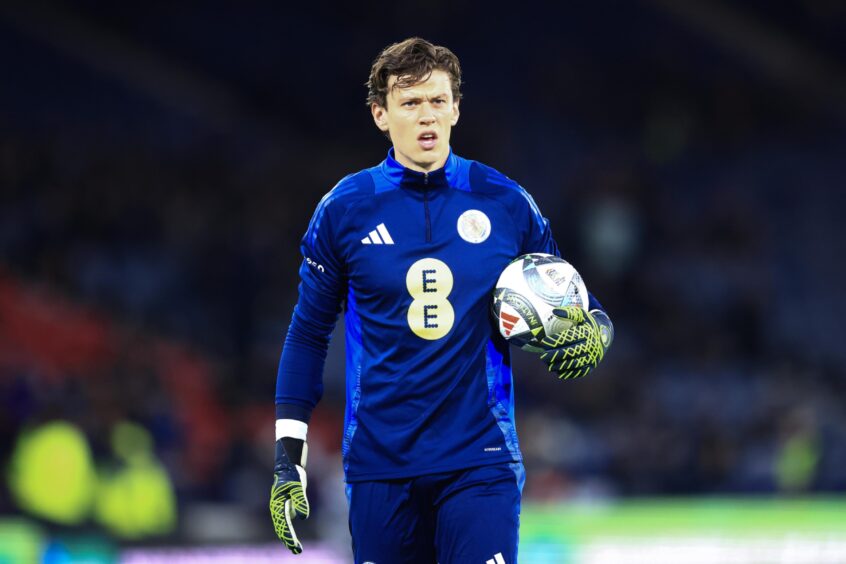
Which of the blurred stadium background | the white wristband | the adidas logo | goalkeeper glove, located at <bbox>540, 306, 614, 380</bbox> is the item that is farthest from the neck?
the blurred stadium background

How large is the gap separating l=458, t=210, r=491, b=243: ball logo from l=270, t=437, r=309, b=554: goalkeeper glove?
855 millimetres

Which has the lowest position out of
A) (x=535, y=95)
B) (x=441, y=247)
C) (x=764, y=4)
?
(x=441, y=247)

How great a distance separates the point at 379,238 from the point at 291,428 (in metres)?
0.68

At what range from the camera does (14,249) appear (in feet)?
47.8

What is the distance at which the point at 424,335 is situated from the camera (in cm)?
407

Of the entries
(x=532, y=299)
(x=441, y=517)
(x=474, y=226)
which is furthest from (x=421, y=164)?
(x=441, y=517)

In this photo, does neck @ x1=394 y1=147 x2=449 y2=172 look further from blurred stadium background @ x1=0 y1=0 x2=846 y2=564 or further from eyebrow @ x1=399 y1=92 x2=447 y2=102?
blurred stadium background @ x1=0 y1=0 x2=846 y2=564

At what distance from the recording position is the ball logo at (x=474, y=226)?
4.16 metres

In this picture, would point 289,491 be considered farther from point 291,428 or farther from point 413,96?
point 413,96

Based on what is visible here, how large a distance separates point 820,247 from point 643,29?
4.45 m

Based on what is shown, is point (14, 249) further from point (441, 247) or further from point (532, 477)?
point (441, 247)

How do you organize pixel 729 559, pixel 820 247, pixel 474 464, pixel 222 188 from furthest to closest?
pixel 820 247 < pixel 222 188 < pixel 729 559 < pixel 474 464

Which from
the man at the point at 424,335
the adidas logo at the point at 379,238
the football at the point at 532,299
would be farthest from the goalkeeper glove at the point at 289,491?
the football at the point at 532,299

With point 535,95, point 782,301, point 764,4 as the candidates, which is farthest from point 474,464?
point 764,4
